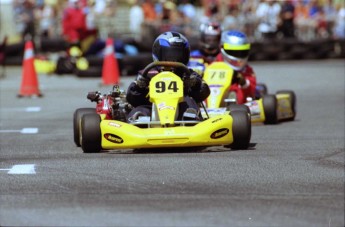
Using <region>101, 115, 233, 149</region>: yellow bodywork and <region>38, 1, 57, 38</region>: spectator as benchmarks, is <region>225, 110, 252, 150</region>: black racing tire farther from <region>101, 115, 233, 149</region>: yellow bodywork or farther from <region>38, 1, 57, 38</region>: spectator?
<region>38, 1, 57, 38</region>: spectator

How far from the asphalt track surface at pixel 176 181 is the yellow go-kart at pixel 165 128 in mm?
123

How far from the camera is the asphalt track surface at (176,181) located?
6453 mm

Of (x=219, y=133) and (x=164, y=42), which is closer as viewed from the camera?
(x=219, y=133)

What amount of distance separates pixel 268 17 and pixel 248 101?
16.9 metres

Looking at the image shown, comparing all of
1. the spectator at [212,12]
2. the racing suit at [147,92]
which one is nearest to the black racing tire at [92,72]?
the spectator at [212,12]

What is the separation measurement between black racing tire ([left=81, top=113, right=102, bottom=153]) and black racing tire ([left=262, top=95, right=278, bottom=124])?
3.63m

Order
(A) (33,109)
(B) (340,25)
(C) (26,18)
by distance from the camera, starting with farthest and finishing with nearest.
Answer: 1. (B) (340,25)
2. (C) (26,18)
3. (A) (33,109)

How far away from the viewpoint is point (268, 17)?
29.7 meters

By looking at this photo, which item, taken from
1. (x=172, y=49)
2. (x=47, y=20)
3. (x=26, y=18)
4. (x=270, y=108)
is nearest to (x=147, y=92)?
(x=172, y=49)

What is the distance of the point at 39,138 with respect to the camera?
11391 mm

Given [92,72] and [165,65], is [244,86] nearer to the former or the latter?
[165,65]

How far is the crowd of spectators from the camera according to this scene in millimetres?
28312

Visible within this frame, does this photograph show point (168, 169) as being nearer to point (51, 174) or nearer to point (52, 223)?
point (51, 174)

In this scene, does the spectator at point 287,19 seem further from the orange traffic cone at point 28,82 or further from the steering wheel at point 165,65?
the steering wheel at point 165,65
